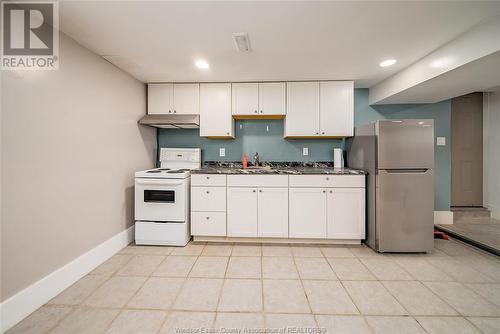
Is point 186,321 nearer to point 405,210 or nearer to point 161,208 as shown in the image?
point 161,208

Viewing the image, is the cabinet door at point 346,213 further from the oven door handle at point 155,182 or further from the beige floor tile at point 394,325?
the oven door handle at point 155,182

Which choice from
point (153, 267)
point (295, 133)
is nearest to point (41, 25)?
point (153, 267)

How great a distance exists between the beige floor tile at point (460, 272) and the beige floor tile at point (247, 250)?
1.89m

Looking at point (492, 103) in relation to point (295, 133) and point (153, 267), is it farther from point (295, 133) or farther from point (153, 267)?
point (153, 267)

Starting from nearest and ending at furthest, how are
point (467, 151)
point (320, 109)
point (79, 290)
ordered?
point (79, 290) → point (320, 109) → point (467, 151)

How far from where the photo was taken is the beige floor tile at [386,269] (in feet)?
6.57

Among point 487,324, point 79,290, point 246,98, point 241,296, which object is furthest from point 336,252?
point 79,290

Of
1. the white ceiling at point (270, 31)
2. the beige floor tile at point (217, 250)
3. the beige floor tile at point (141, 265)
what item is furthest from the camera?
the beige floor tile at point (217, 250)

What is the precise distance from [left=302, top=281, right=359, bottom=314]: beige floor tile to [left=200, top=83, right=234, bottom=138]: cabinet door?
2.17 meters

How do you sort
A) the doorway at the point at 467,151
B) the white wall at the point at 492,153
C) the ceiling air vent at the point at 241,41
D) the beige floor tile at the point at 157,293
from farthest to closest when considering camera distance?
the doorway at the point at 467,151, the white wall at the point at 492,153, the ceiling air vent at the point at 241,41, the beige floor tile at the point at 157,293

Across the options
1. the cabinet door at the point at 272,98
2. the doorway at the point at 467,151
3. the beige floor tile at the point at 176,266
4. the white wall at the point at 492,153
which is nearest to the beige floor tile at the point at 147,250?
the beige floor tile at the point at 176,266

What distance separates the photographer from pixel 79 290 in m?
1.81

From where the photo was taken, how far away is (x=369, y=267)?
219 centimetres

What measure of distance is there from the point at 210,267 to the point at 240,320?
79 cm
